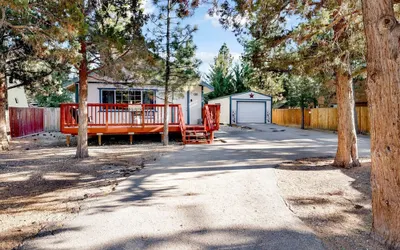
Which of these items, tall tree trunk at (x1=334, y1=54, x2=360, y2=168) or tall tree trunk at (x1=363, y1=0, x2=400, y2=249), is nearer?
tall tree trunk at (x1=363, y1=0, x2=400, y2=249)

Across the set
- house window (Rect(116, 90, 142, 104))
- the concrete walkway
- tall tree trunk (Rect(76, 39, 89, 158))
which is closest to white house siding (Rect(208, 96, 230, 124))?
house window (Rect(116, 90, 142, 104))

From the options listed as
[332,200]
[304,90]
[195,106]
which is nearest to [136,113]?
[195,106]

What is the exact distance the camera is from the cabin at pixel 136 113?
1191 centimetres

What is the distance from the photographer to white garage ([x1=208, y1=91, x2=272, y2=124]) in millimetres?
25172

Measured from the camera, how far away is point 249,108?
83.4 ft

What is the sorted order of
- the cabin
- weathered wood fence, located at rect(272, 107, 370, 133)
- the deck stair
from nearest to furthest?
the cabin
the deck stair
weathered wood fence, located at rect(272, 107, 370, 133)

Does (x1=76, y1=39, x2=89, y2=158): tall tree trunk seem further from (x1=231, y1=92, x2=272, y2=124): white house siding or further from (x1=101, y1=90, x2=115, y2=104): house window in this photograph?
(x1=231, y1=92, x2=272, y2=124): white house siding

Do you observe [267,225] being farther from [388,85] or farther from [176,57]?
[176,57]

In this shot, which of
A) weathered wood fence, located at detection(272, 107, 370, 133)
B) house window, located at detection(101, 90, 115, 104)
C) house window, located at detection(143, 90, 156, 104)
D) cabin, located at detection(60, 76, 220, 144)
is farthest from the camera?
weathered wood fence, located at detection(272, 107, 370, 133)

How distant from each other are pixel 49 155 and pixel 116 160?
100 inches

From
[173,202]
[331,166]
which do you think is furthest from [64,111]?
[331,166]

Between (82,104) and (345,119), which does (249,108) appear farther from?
(82,104)

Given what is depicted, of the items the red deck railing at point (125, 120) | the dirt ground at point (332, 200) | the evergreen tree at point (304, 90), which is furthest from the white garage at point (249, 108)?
the dirt ground at point (332, 200)

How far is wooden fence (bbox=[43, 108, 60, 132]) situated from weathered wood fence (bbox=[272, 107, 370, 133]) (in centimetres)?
1883
